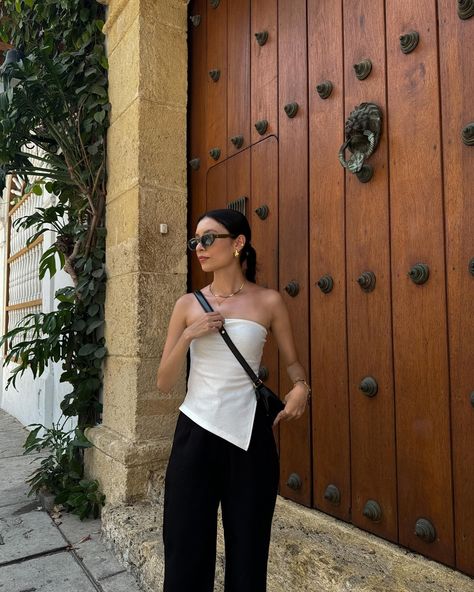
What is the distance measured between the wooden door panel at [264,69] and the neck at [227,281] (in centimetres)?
99

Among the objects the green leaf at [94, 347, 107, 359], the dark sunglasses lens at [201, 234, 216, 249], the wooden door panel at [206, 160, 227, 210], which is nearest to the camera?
the dark sunglasses lens at [201, 234, 216, 249]

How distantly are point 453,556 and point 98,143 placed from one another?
9.24 feet

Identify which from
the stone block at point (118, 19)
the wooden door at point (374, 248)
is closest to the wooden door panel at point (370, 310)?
the wooden door at point (374, 248)

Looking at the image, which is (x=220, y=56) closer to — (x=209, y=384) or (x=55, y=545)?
(x=209, y=384)

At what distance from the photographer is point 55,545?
2.49 metres

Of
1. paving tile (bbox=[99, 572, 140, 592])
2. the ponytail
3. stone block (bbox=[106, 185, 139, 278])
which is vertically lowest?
paving tile (bbox=[99, 572, 140, 592])

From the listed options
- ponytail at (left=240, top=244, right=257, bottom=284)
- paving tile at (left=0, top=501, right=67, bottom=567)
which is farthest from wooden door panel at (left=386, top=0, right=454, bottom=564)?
paving tile at (left=0, top=501, right=67, bottom=567)

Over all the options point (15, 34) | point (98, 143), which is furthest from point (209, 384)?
point (15, 34)

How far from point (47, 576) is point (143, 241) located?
5.48 ft

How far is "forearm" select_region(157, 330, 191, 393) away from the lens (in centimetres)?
141

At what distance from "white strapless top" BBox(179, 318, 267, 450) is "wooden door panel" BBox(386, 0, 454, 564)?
0.54 metres

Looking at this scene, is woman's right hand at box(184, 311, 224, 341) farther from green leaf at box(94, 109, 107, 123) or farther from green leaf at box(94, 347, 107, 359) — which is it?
green leaf at box(94, 109, 107, 123)

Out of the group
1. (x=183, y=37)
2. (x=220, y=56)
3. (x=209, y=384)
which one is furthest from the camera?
(x=183, y=37)

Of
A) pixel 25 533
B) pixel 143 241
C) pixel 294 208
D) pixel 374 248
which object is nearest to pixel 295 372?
pixel 374 248
